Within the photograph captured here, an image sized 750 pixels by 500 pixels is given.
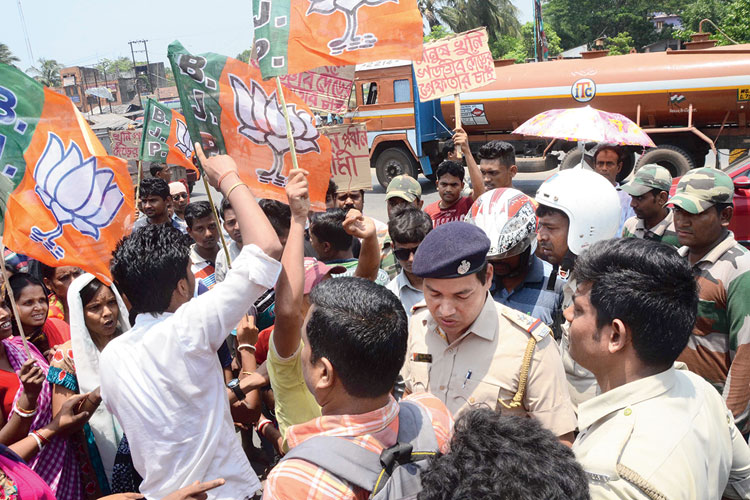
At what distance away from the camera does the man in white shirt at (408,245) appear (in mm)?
2984

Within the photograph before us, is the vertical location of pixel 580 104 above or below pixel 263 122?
below

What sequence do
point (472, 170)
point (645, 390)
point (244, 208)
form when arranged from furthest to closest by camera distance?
point (472, 170) < point (244, 208) < point (645, 390)

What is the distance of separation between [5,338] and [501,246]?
7.00 ft

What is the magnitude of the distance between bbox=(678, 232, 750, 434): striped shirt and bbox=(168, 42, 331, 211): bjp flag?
68.3 inches

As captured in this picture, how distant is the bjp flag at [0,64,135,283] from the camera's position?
2584 mm

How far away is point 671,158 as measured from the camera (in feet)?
36.2

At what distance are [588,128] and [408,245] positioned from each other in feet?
6.92

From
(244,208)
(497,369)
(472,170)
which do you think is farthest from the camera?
(472,170)

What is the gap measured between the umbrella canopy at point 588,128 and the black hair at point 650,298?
2.94 metres

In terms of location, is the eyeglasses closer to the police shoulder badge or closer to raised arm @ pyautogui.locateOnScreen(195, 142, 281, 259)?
the police shoulder badge

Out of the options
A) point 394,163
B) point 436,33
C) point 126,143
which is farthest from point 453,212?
point 436,33

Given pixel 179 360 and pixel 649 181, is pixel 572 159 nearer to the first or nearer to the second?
pixel 649 181

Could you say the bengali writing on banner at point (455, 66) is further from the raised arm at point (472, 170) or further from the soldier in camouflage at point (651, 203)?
the soldier in camouflage at point (651, 203)

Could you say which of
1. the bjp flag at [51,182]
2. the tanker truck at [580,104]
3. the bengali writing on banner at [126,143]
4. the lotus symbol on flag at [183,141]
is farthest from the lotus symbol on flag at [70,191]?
the tanker truck at [580,104]
